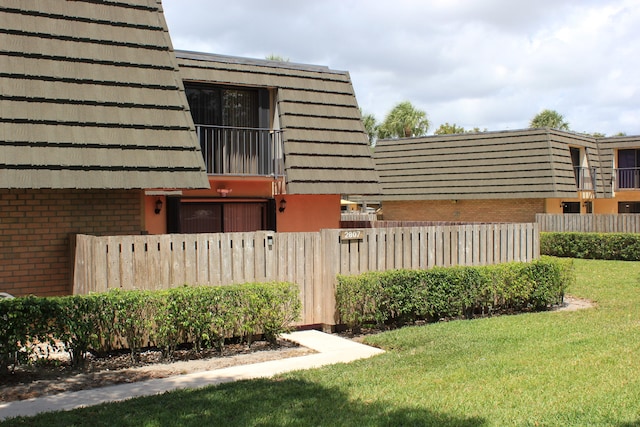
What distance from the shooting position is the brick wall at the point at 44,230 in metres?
9.95

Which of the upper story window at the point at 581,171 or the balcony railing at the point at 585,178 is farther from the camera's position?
the upper story window at the point at 581,171

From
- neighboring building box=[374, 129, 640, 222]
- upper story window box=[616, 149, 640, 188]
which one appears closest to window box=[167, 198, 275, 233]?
neighboring building box=[374, 129, 640, 222]

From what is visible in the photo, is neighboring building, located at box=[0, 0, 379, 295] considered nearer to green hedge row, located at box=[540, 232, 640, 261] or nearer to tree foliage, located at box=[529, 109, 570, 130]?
green hedge row, located at box=[540, 232, 640, 261]

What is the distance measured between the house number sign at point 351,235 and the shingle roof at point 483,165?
21.0 metres

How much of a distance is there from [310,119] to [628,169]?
25.7m

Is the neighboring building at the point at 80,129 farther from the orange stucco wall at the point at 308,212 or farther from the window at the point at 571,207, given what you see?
the window at the point at 571,207

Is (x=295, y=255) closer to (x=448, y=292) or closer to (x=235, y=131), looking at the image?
(x=448, y=292)

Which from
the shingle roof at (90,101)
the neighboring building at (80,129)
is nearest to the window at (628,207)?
the neighboring building at (80,129)

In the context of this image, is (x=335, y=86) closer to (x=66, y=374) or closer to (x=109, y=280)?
(x=109, y=280)

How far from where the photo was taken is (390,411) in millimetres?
6133

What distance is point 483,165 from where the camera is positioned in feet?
109

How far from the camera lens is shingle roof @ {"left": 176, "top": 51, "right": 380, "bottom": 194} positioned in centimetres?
1672

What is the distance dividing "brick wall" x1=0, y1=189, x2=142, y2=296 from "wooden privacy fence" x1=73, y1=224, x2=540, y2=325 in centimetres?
59

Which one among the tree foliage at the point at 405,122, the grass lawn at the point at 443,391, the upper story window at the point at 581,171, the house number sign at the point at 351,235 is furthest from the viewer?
the tree foliage at the point at 405,122
